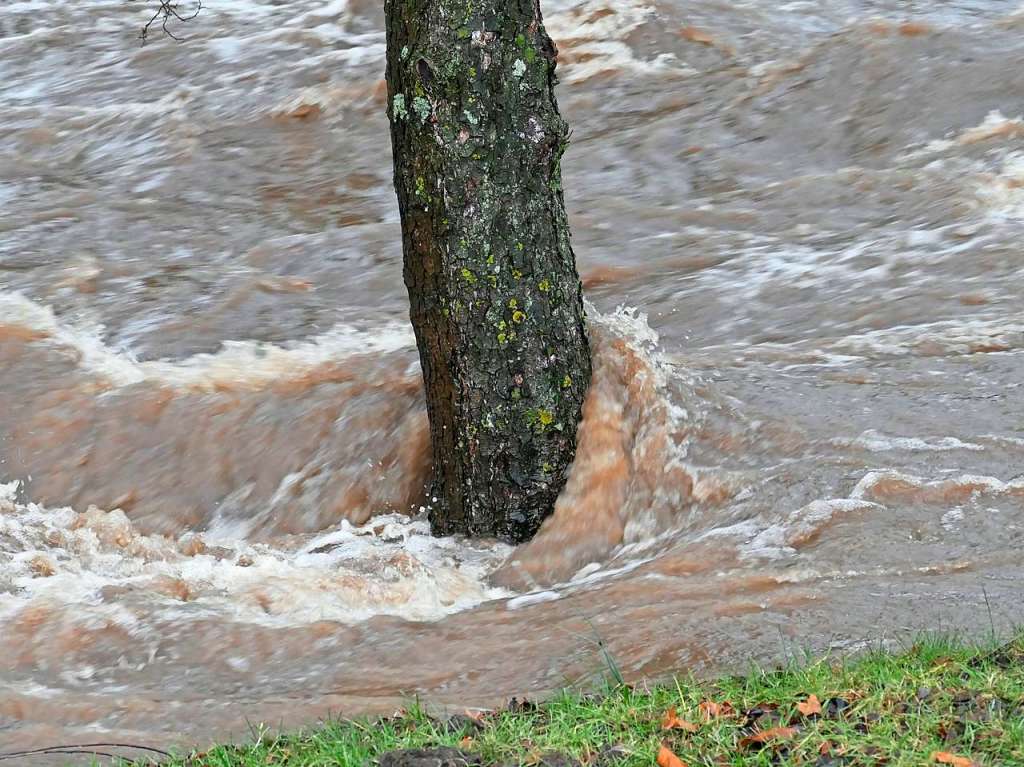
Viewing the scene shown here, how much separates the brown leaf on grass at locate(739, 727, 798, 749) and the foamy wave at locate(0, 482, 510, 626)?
1.64 meters

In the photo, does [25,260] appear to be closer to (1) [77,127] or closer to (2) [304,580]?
(1) [77,127]

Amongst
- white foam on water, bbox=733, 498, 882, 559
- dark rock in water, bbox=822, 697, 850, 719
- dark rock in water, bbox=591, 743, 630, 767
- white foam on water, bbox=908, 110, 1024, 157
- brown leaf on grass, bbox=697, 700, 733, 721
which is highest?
white foam on water, bbox=908, 110, 1024, 157

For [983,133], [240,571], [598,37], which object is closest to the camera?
[240,571]

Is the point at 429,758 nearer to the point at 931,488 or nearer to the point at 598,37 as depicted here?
the point at 931,488

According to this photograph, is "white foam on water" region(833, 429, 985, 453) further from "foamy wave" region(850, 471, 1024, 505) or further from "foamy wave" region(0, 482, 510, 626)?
"foamy wave" region(0, 482, 510, 626)

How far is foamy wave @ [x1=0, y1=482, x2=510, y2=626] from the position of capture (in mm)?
4883

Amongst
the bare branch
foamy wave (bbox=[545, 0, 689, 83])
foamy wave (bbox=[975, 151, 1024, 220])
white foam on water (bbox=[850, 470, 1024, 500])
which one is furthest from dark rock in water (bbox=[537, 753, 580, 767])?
foamy wave (bbox=[545, 0, 689, 83])

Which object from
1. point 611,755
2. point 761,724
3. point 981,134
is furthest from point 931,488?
point 981,134

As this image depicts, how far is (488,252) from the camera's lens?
497 centimetres

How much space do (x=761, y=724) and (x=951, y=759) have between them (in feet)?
1.58

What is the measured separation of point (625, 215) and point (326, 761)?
228 inches

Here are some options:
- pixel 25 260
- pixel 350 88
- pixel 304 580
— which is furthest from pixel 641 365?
pixel 350 88

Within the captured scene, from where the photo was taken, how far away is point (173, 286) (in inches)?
314

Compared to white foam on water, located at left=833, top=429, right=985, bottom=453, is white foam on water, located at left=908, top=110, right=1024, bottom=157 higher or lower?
higher
